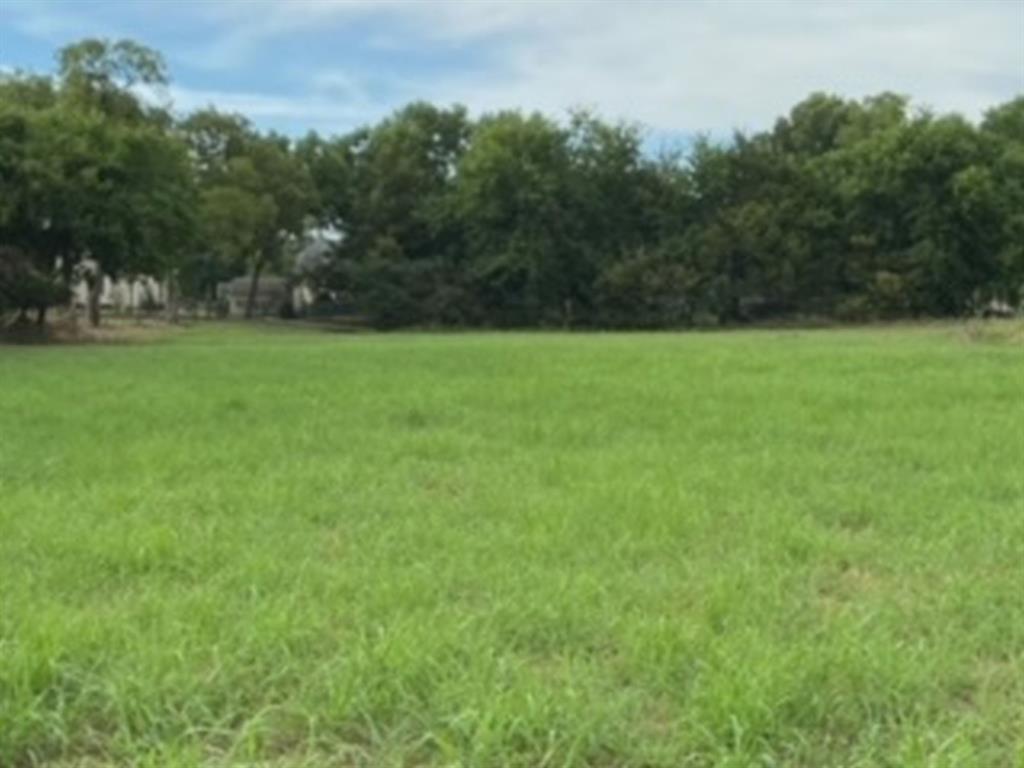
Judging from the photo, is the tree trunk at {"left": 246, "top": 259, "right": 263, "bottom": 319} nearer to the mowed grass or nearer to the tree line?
the tree line

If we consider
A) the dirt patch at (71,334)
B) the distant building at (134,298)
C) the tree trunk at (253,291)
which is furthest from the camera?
the distant building at (134,298)

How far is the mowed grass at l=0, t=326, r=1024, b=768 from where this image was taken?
10.2 feet

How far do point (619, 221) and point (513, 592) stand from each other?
46.7m

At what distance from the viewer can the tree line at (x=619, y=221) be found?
4631 centimetres

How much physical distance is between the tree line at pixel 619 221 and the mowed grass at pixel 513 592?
3499cm

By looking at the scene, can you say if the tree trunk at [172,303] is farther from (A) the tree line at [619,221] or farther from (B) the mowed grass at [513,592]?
(B) the mowed grass at [513,592]

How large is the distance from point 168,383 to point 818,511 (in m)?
9.54

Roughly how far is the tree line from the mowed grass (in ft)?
115

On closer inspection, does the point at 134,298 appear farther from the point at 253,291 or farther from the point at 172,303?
the point at 172,303

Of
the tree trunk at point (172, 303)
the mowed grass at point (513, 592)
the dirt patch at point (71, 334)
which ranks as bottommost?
the mowed grass at point (513, 592)

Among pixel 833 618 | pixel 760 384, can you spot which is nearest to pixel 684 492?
pixel 833 618

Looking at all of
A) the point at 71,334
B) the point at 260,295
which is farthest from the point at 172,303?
Answer: the point at 71,334

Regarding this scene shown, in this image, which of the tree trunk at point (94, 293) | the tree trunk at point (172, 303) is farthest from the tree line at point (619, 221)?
the tree trunk at point (94, 293)

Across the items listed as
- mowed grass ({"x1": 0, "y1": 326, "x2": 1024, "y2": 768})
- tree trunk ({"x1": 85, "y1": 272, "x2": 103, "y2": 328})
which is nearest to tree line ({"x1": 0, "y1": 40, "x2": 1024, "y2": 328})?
tree trunk ({"x1": 85, "y1": 272, "x2": 103, "y2": 328})
